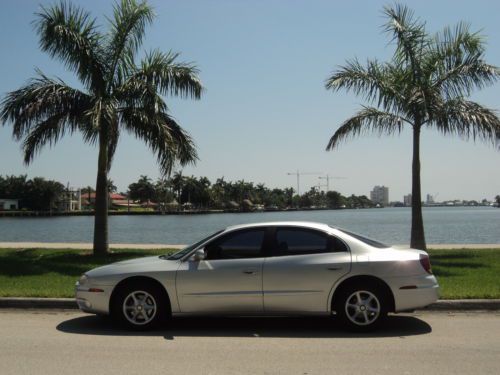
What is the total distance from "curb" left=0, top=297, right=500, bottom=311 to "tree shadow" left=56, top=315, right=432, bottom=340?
0.78 m

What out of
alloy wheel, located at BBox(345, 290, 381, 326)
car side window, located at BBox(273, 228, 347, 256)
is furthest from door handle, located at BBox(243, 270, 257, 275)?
alloy wheel, located at BBox(345, 290, 381, 326)

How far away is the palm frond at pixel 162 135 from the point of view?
16.4 meters

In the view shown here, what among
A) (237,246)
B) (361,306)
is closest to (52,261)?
(237,246)

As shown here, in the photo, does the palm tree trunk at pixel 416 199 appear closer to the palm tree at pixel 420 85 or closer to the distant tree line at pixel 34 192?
the palm tree at pixel 420 85

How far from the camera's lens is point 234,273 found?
717cm

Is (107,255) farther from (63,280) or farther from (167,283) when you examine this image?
(167,283)

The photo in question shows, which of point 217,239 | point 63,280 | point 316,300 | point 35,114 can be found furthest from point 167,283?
point 35,114

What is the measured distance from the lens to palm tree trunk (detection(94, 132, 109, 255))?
16.9m

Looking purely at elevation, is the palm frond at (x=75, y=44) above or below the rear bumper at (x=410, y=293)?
above

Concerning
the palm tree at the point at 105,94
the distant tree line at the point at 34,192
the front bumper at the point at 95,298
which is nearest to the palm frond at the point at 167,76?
the palm tree at the point at 105,94

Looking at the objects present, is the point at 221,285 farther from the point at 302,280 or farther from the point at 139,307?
the point at 139,307

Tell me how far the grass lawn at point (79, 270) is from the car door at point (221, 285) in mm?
3349

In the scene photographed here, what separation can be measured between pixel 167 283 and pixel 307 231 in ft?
6.32

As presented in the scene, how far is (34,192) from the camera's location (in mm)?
141250
